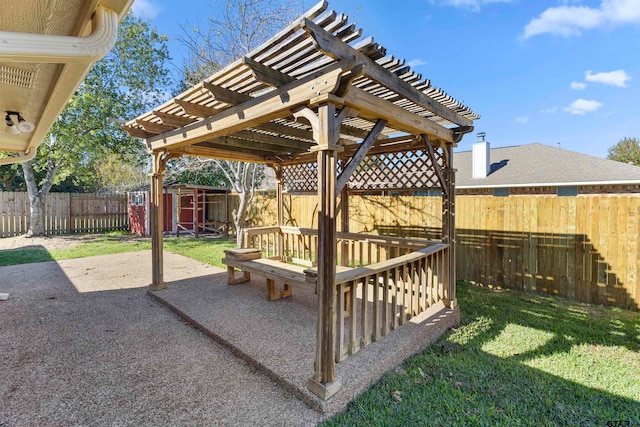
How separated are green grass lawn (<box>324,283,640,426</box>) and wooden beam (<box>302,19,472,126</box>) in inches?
99.1

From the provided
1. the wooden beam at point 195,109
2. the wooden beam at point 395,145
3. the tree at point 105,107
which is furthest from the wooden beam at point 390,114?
the tree at point 105,107

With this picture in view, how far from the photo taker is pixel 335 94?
7.32ft

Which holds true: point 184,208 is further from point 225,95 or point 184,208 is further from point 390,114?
point 390,114

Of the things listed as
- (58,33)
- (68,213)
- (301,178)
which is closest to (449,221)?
(301,178)

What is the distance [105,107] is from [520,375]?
43.1ft

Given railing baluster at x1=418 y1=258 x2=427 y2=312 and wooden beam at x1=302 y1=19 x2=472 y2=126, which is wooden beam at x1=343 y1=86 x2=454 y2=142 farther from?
railing baluster at x1=418 y1=258 x2=427 y2=312

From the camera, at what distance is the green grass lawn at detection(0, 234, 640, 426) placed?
7.12 feet

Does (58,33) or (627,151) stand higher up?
(627,151)

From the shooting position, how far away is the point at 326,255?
2.27 m

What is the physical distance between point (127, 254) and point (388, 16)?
921 cm

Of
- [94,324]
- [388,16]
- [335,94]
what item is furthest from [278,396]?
[388,16]

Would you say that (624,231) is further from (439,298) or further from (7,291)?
(7,291)

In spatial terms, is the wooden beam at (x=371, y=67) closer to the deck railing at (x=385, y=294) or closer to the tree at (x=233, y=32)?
the deck railing at (x=385, y=294)

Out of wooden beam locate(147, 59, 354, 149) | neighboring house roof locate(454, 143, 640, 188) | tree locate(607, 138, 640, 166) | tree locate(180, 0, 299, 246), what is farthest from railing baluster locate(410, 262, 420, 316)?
tree locate(607, 138, 640, 166)
